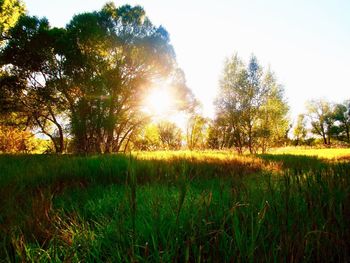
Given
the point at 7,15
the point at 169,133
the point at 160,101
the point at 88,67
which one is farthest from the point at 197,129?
the point at 7,15

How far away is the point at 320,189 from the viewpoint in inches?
83.9

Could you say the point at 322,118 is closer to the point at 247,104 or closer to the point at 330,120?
the point at 330,120

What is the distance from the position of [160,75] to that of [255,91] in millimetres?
10591

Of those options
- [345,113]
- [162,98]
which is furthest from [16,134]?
[345,113]

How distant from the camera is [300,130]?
99312mm

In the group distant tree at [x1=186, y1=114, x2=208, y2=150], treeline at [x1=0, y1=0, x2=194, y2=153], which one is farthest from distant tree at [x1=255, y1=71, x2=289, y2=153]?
distant tree at [x1=186, y1=114, x2=208, y2=150]

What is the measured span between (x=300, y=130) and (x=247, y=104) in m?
84.2

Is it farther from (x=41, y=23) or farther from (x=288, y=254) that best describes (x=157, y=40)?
(x=288, y=254)

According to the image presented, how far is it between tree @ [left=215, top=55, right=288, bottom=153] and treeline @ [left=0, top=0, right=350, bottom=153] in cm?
9

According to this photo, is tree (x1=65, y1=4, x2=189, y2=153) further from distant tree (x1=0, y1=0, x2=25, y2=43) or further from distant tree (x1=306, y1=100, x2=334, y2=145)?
distant tree (x1=306, y1=100, x2=334, y2=145)

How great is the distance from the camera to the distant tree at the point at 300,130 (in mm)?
97062

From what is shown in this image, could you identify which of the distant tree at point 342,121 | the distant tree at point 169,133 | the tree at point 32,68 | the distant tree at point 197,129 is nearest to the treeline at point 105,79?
the tree at point 32,68

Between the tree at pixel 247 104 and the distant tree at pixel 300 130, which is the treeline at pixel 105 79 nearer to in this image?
the tree at pixel 247 104

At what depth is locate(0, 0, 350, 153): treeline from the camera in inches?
948
